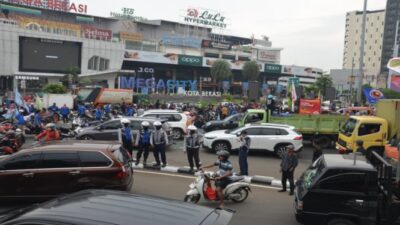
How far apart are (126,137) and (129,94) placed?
1009 inches

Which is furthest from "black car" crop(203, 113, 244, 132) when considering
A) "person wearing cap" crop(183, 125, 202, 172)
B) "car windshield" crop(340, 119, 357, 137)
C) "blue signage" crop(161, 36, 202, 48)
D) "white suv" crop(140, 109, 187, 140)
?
"blue signage" crop(161, 36, 202, 48)

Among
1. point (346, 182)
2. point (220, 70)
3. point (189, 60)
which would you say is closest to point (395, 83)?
point (346, 182)

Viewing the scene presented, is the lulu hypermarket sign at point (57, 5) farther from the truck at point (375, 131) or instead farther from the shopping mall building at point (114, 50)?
the truck at point (375, 131)

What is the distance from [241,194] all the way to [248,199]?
1.57 ft

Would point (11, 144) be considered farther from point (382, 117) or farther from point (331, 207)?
point (382, 117)

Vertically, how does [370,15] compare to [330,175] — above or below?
above

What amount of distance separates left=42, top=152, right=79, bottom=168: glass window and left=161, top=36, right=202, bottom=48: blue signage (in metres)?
93.8

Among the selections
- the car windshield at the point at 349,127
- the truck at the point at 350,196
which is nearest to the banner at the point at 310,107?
the car windshield at the point at 349,127

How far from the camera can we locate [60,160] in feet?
30.8

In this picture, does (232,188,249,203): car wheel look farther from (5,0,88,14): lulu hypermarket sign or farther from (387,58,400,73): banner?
(5,0,88,14): lulu hypermarket sign

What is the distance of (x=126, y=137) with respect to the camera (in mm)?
14789

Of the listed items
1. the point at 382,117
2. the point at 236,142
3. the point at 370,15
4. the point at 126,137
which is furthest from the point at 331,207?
the point at 370,15

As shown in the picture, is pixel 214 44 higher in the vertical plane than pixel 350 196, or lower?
higher

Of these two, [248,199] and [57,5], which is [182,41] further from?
[248,199]
